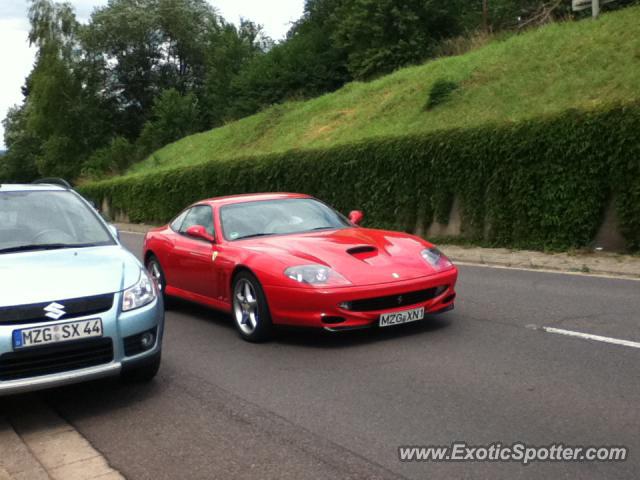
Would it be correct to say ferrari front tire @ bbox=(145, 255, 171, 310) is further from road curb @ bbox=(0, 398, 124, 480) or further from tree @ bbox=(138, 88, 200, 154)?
tree @ bbox=(138, 88, 200, 154)

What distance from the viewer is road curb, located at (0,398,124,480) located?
13.5ft

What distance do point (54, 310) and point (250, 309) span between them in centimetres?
251

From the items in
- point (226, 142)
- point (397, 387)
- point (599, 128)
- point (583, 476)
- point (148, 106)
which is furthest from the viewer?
point (148, 106)

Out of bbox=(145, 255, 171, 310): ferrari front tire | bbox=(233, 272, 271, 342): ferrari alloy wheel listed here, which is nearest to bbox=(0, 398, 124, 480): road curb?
bbox=(233, 272, 271, 342): ferrari alloy wheel

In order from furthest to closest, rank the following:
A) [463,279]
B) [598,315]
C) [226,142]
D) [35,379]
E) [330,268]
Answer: [226,142] → [463,279] → [598,315] → [330,268] → [35,379]

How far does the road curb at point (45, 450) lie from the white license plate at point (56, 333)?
61 centimetres

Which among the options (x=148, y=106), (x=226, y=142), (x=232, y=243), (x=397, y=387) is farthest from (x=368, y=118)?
(x=148, y=106)

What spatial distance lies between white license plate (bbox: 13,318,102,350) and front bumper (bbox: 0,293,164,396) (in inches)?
1.1

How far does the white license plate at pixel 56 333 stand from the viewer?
475 centimetres

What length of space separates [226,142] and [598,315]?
3187 cm

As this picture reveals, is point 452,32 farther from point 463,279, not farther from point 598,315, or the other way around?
point 598,315

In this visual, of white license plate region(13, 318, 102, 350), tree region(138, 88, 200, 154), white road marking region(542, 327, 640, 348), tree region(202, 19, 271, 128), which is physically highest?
tree region(202, 19, 271, 128)

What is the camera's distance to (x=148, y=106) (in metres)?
69.6

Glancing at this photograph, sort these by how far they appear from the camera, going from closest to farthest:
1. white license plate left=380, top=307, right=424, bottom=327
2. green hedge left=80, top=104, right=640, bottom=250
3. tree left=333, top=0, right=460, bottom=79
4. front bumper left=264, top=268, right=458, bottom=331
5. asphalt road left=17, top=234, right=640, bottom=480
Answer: asphalt road left=17, top=234, right=640, bottom=480 → front bumper left=264, top=268, right=458, bottom=331 → white license plate left=380, top=307, right=424, bottom=327 → green hedge left=80, top=104, right=640, bottom=250 → tree left=333, top=0, right=460, bottom=79
